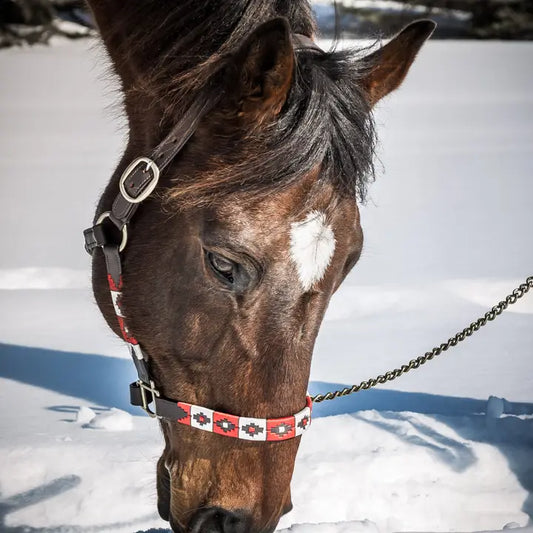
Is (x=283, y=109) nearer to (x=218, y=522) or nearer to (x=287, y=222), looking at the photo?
(x=287, y=222)

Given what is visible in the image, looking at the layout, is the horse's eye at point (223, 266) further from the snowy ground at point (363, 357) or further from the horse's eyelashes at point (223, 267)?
the snowy ground at point (363, 357)

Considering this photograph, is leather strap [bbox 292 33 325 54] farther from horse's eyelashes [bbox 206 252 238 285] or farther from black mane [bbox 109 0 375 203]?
horse's eyelashes [bbox 206 252 238 285]

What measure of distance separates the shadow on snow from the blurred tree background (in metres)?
4.29

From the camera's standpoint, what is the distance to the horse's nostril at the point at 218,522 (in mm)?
1504

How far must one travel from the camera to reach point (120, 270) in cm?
169

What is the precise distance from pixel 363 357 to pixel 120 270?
2344 mm

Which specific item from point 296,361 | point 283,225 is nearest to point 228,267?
point 283,225

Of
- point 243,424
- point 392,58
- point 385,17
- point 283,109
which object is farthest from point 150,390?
point 385,17

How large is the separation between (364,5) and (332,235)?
797cm

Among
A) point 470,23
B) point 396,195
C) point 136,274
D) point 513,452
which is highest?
point 470,23

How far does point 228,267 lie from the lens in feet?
4.79

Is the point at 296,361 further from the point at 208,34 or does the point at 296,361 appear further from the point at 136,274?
the point at 208,34

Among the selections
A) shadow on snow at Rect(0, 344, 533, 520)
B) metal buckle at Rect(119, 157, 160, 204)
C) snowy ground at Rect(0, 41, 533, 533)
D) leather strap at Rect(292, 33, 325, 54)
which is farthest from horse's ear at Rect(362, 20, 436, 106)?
shadow on snow at Rect(0, 344, 533, 520)

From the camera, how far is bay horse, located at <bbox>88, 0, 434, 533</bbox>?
1442 millimetres
